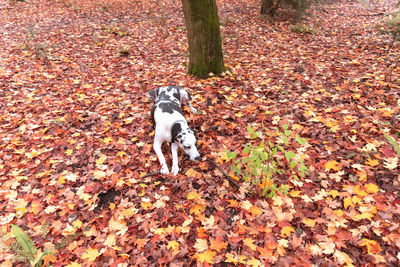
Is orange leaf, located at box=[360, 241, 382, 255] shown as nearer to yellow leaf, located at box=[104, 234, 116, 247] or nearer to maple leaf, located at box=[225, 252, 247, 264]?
maple leaf, located at box=[225, 252, 247, 264]

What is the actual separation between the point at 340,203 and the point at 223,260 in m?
1.85

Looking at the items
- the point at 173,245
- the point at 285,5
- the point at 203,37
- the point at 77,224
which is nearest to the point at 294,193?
the point at 173,245

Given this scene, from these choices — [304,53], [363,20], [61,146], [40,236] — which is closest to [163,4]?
[304,53]

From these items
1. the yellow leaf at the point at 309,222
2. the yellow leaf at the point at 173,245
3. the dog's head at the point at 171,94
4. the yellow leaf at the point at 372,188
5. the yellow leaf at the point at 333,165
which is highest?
the dog's head at the point at 171,94

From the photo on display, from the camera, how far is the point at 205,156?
406cm

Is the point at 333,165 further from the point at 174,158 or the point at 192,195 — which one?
the point at 174,158

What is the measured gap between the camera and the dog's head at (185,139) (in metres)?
3.79

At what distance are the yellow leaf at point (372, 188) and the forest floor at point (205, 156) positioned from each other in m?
0.02

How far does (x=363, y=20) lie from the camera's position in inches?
436

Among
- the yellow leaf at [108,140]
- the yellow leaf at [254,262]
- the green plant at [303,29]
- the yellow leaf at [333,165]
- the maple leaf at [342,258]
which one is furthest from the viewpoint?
the green plant at [303,29]

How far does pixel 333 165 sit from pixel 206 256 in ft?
8.23

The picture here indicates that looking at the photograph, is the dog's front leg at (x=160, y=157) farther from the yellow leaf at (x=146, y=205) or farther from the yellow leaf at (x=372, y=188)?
the yellow leaf at (x=372, y=188)

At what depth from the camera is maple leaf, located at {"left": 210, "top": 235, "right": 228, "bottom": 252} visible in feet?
9.16

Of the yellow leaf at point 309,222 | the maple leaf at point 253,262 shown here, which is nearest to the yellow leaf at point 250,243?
the maple leaf at point 253,262
